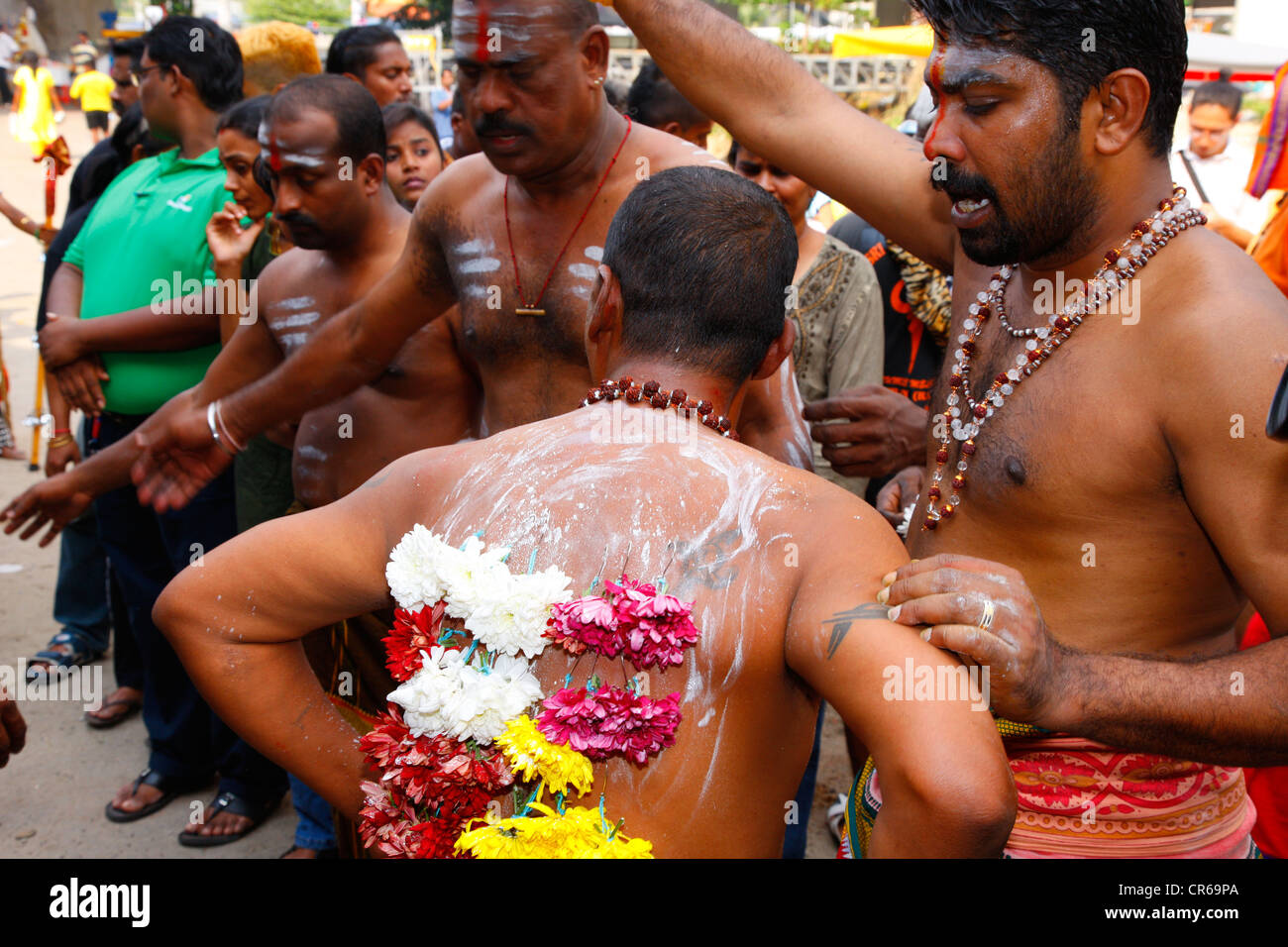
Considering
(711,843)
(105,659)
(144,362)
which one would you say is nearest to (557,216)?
(711,843)

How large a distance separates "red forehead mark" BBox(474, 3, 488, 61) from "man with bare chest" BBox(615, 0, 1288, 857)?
4.20 ft

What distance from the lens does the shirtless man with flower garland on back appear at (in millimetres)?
1571

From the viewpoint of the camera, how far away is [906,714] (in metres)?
1.51

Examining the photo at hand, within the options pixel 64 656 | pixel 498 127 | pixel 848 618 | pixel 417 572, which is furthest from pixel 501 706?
pixel 64 656

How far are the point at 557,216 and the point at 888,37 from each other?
20653 mm

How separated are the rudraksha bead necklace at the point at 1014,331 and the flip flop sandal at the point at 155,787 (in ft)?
11.1

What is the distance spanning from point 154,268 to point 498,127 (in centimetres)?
217

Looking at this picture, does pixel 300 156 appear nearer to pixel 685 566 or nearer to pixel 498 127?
pixel 498 127

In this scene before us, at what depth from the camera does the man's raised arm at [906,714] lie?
4.85ft

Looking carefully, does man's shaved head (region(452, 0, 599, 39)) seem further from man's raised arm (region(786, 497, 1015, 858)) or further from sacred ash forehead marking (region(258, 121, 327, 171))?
man's raised arm (region(786, 497, 1015, 858))

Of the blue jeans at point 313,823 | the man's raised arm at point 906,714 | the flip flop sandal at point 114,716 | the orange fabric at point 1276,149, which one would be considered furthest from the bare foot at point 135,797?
the orange fabric at point 1276,149

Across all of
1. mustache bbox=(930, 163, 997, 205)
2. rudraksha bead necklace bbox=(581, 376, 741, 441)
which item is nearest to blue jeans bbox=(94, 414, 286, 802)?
rudraksha bead necklace bbox=(581, 376, 741, 441)

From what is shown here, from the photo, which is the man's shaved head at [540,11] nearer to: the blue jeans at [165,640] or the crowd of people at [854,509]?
the crowd of people at [854,509]
